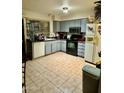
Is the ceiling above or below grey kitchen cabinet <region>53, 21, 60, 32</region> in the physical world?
above

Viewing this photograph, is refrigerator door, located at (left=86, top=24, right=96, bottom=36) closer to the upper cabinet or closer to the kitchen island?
the upper cabinet

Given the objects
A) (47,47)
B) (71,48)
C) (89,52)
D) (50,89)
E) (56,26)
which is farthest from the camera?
(56,26)

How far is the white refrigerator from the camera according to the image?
15.5 ft

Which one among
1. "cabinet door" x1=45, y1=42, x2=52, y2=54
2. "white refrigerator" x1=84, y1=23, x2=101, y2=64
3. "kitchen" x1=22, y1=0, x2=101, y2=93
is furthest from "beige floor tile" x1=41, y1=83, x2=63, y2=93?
"cabinet door" x1=45, y1=42, x2=52, y2=54

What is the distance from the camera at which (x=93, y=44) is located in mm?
4875

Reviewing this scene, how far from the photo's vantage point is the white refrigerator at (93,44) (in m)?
4.72

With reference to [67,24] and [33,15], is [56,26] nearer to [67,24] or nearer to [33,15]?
[67,24]

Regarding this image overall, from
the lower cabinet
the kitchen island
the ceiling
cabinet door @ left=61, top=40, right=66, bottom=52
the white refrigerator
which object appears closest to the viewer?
the ceiling

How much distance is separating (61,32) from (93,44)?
343cm

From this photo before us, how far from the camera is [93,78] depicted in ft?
7.13

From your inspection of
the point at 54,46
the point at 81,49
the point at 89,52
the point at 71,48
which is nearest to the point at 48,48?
the point at 54,46

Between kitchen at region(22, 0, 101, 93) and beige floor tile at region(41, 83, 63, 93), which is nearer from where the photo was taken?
beige floor tile at region(41, 83, 63, 93)

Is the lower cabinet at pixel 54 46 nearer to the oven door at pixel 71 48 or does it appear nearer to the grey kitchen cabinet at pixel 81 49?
the oven door at pixel 71 48
